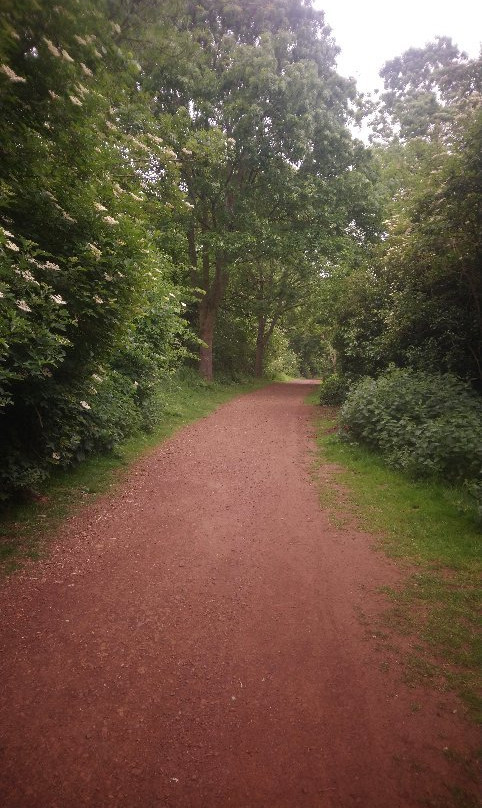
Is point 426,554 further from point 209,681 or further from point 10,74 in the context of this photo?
point 10,74

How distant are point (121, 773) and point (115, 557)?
260cm

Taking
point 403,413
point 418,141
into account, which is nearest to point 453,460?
point 403,413

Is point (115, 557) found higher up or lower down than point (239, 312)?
lower down

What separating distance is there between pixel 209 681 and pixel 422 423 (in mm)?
6608

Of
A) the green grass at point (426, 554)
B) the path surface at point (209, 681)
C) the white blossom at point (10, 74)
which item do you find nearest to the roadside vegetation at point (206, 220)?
the white blossom at point (10, 74)

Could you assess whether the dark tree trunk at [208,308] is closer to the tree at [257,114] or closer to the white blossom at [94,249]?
the tree at [257,114]

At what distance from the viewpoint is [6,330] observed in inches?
144

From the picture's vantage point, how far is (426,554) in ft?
16.7

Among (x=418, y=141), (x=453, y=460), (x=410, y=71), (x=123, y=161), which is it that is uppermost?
(x=410, y=71)

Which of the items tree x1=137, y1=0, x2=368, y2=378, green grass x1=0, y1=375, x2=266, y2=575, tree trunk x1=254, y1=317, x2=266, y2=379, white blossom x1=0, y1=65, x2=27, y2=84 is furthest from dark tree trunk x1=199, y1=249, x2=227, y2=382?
white blossom x1=0, y1=65, x2=27, y2=84

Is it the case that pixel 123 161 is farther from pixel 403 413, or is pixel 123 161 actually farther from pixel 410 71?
pixel 410 71

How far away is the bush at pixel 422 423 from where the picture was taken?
688 centimetres

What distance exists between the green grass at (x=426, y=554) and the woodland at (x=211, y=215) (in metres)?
0.73

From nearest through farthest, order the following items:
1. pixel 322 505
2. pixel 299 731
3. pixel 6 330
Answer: pixel 299 731 < pixel 6 330 < pixel 322 505
